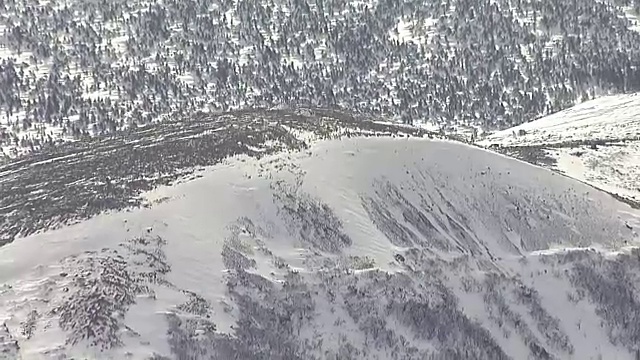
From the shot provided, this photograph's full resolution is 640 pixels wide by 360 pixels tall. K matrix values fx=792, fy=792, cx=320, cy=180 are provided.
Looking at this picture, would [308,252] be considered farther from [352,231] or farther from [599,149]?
[599,149]

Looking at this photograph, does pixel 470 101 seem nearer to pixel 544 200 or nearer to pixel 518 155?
pixel 518 155

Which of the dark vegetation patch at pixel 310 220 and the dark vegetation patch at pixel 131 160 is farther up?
the dark vegetation patch at pixel 131 160

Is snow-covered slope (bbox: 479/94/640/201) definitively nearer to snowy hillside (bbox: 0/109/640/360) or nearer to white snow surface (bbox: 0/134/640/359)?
white snow surface (bbox: 0/134/640/359)

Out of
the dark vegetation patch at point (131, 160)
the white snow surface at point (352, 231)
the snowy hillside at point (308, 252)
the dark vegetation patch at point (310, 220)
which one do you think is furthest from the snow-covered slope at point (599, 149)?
the dark vegetation patch at point (310, 220)

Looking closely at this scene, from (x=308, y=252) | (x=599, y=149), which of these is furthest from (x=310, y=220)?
(x=599, y=149)

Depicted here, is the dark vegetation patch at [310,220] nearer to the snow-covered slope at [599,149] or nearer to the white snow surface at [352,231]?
the white snow surface at [352,231]

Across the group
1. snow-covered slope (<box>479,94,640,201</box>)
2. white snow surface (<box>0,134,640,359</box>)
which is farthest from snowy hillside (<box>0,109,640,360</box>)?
snow-covered slope (<box>479,94,640,201</box>)
